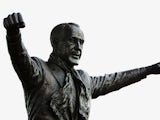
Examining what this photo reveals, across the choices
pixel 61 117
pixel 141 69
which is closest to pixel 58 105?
pixel 61 117

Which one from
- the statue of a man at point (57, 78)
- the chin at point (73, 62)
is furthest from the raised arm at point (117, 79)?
the chin at point (73, 62)

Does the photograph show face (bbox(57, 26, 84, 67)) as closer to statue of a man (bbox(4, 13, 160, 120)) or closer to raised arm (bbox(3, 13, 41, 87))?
statue of a man (bbox(4, 13, 160, 120))

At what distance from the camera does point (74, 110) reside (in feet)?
35.6

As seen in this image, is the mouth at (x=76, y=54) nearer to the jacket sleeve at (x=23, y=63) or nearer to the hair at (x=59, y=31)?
the hair at (x=59, y=31)

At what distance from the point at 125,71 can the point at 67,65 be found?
3.32 ft

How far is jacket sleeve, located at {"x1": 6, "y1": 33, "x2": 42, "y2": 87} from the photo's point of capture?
10.3 meters

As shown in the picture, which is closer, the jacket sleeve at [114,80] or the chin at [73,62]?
the chin at [73,62]

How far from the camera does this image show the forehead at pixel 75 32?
36.6ft

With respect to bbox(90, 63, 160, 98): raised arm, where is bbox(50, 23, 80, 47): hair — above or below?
above

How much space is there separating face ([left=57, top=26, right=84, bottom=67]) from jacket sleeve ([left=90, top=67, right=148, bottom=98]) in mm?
526

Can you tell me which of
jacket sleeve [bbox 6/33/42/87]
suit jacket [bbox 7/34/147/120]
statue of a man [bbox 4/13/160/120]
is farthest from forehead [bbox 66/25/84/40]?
jacket sleeve [bbox 6/33/42/87]

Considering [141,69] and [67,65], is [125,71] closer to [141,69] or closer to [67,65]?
[141,69]

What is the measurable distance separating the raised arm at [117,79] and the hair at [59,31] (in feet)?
2.58

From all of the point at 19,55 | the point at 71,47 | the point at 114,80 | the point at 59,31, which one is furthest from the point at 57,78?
the point at 114,80
